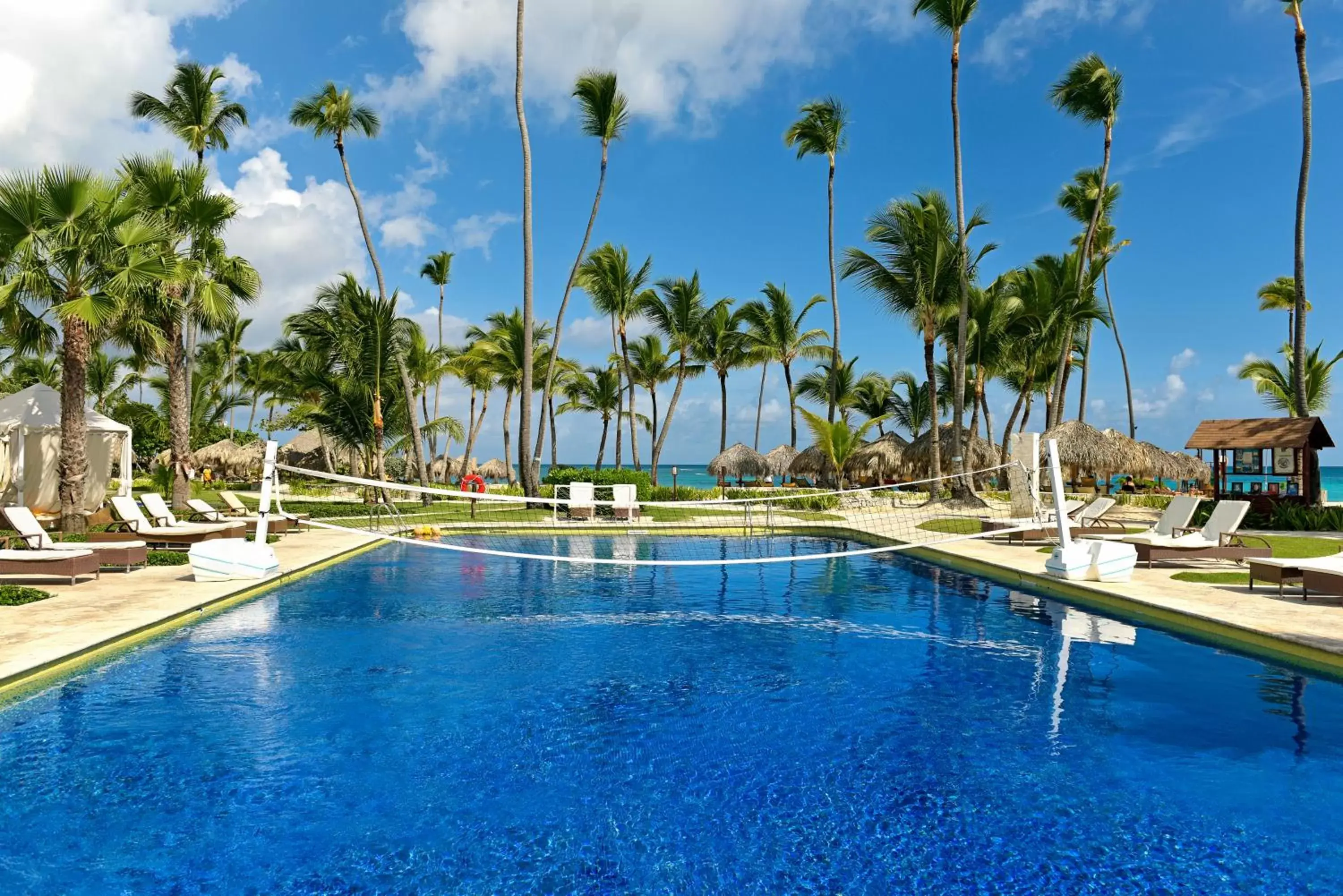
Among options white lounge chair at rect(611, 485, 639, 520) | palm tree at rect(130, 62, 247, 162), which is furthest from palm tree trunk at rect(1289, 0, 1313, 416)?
palm tree at rect(130, 62, 247, 162)

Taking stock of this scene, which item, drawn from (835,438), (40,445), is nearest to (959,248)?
(835,438)

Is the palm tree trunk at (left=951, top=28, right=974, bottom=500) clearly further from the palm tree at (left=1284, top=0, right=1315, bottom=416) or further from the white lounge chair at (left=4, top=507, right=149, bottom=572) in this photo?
the white lounge chair at (left=4, top=507, right=149, bottom=572)

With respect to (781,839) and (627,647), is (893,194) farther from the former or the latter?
(781,839)

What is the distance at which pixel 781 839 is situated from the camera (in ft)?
14.0

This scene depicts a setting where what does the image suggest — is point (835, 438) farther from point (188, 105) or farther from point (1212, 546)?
point (188, 105)

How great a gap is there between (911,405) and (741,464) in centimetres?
1124

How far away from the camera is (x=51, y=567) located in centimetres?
967

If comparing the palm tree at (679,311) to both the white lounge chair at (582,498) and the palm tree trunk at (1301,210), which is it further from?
the palm tree trunk at (1301,210)

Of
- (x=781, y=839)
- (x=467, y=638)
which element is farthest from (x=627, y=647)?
(x=781, y=839)

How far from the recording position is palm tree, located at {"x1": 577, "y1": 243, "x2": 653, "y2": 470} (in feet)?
113

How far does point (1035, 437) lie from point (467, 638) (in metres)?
8.31

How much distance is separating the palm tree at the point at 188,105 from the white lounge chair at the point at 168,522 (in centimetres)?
1522

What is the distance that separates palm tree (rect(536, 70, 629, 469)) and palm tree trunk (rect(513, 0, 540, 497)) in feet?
9.13

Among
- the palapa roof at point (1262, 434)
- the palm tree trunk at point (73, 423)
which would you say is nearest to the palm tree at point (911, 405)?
the palapa roof at point (1262, 434)
